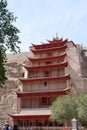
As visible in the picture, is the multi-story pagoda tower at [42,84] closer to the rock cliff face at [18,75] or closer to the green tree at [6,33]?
the rock cliff face at [18,75]

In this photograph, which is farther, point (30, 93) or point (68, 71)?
point (68, 71)

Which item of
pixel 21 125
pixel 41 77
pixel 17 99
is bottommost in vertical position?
pixel 21 125

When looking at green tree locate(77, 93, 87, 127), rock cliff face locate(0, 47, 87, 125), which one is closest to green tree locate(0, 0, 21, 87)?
green tree locate(77, 93, 87, 127)

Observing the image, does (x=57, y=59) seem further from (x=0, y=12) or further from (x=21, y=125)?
(x=0, y=12)

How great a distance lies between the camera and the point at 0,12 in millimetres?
22422

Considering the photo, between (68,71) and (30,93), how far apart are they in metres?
10.3

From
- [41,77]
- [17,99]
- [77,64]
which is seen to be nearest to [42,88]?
[41,77]

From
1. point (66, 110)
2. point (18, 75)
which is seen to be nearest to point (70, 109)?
point (66, 110)

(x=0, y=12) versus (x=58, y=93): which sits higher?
(x=0, y=12)

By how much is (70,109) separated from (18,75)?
28.7m

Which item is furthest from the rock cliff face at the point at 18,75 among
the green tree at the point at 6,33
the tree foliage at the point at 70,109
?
the green tree at the point at 6,33

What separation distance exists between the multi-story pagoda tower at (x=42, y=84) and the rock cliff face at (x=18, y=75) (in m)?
2.54

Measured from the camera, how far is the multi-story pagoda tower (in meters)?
50.5

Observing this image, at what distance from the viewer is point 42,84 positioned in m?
55.2
